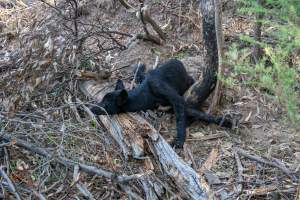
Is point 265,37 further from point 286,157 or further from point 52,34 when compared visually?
point 52,34

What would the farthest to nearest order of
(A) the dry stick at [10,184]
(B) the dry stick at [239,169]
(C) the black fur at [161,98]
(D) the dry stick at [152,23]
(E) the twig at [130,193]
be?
(D) the dry stick at [152,23] < (C) the black fur at [161,98] < (B) the dry stick at [239,169] < (E) the twig at [130,193] < (A) the dry stick at [10,184]

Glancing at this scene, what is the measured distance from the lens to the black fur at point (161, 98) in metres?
5.97

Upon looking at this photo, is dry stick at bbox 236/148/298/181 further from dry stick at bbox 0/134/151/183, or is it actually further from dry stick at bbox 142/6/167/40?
dry stick at bbox 142/6/167/40

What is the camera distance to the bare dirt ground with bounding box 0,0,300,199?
16.5 ft

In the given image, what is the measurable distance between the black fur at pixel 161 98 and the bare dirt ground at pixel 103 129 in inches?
6.6

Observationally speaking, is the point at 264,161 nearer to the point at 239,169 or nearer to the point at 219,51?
the point at 239,169

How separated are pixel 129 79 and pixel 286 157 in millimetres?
2646

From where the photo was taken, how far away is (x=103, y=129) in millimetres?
6121

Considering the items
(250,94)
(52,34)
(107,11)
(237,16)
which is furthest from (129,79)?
(107,11)

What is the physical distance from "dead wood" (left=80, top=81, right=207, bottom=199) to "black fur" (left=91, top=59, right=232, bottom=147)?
153 millimetres

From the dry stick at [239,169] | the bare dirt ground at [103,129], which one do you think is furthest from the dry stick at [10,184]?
the dry stick at [239,169]

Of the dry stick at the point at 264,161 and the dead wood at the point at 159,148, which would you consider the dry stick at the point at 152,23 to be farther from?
the dry stick at the point at 264,161

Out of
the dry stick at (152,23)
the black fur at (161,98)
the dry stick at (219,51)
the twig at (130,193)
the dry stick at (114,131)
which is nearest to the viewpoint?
the twig at (130,193)

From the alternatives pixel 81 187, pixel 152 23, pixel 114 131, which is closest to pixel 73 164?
pixel 81 187
